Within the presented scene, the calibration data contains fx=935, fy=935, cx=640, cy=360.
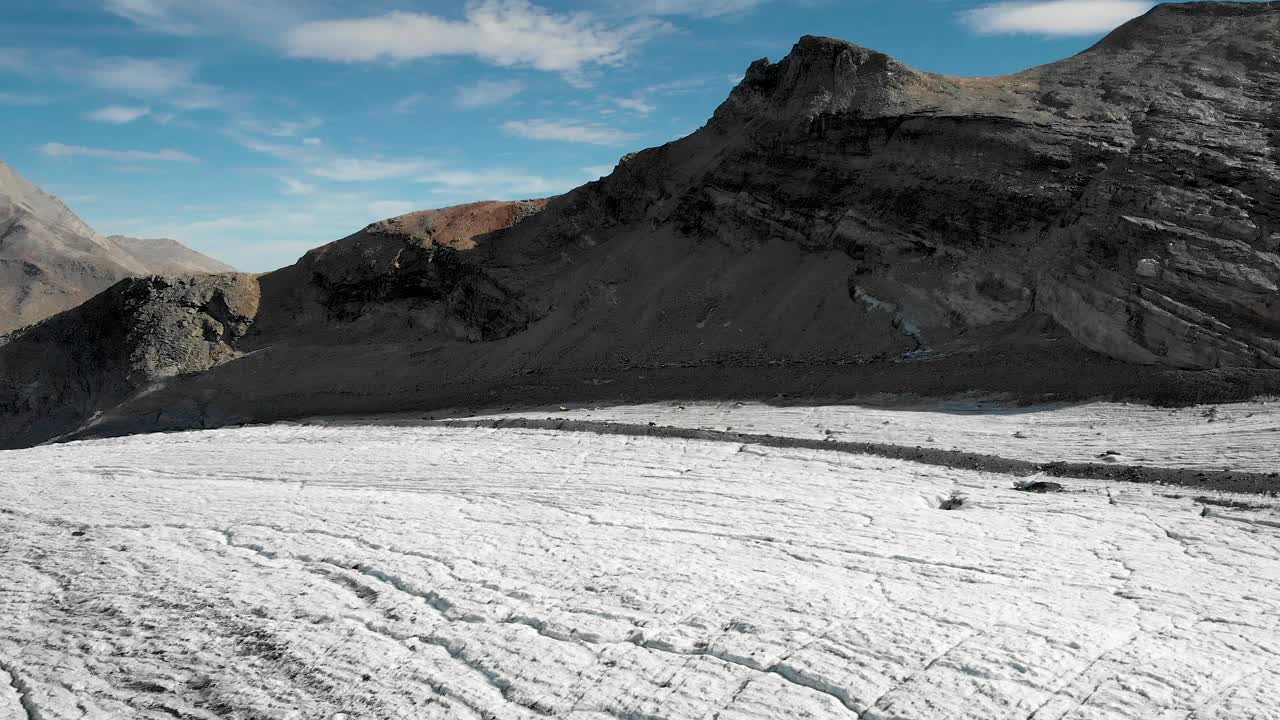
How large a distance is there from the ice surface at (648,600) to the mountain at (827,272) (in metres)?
5.62

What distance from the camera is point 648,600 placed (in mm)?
7285

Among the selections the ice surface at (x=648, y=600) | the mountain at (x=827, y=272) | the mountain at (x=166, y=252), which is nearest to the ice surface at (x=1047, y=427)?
the ice surface at (x=648, y=600)

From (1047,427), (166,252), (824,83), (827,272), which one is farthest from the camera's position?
(166,252)

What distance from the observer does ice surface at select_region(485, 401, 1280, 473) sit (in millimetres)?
11312

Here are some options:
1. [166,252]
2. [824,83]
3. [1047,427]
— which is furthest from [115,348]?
[166,252]

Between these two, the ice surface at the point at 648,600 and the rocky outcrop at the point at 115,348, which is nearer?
the ice surface at the point at 648,600

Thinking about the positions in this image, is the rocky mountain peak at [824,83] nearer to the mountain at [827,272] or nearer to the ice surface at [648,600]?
the mountain at [827,272]

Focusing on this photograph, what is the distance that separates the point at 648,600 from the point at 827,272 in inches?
589

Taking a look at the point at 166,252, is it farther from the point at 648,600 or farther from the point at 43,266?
the point at 648,600

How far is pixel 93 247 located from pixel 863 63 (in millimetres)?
69450

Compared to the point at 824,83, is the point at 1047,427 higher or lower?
lower

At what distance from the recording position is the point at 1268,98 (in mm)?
18500

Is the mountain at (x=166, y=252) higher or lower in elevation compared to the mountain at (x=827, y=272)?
higher

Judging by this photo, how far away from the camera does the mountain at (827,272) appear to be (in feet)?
52.1
